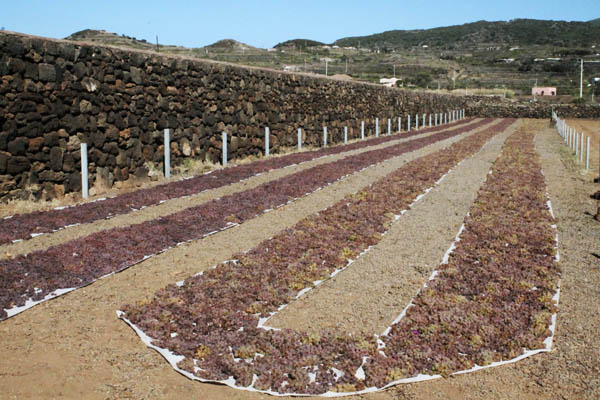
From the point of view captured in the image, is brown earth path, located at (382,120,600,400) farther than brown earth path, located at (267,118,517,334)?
No

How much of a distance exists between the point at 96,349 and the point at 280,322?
1.57 meters

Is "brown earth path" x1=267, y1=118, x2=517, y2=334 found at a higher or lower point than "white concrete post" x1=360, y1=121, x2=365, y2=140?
lower

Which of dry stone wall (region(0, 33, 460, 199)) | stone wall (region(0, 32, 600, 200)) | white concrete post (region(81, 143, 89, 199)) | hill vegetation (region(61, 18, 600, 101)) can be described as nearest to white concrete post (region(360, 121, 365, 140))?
stone wall (region(0, 32, 600, 200))

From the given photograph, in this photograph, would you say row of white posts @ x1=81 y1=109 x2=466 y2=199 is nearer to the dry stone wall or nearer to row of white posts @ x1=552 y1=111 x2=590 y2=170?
the dry stone wall

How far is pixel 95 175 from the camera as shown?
38.2 feet

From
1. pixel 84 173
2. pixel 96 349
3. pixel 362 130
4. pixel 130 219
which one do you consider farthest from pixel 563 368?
pixel 362 130

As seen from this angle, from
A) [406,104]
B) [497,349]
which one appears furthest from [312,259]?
[406,104]

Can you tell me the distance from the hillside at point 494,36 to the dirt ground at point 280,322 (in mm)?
145801

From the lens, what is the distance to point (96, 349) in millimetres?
4625

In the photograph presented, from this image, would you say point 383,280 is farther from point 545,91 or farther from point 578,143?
point 545,91

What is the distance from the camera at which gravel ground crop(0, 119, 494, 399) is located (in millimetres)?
4020

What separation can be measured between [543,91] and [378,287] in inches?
3515

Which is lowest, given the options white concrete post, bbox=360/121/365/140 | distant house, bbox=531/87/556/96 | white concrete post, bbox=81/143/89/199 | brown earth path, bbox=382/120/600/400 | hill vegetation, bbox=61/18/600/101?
brown earth path, bbox=382/120/600/400

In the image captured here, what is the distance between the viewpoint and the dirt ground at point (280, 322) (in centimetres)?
404
